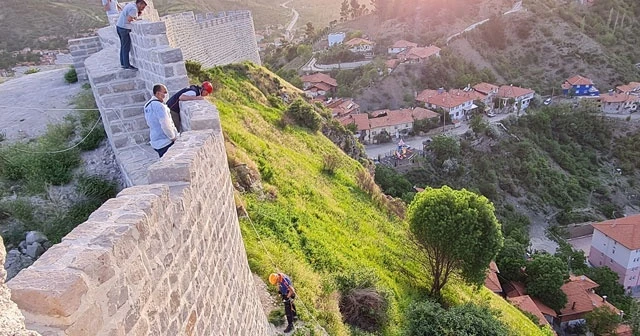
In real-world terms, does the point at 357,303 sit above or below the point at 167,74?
below

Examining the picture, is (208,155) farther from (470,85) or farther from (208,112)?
(470,85)

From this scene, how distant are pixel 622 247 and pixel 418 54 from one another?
3362 centimetres

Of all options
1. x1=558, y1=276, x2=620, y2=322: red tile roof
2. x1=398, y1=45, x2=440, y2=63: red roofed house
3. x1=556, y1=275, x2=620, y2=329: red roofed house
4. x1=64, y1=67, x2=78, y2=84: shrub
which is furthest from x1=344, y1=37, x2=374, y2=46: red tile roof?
x1=64, y1=67, x2=78, y2=84: shrub

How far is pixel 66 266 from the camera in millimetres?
2111

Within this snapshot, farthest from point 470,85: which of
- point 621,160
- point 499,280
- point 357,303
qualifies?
point 357,303

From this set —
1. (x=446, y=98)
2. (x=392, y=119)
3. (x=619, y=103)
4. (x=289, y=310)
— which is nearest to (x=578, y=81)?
(x=619, y=103)

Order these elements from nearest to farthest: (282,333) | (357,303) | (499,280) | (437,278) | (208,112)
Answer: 1. (208,112)
2. (282,333)
3. (357,303)
4. (437,278)
5. (499,280)

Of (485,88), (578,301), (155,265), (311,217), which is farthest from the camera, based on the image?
(485,88)

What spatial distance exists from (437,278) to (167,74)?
33.0 ft

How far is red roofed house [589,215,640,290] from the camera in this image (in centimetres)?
3188

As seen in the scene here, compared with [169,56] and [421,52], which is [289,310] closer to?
[169,56]

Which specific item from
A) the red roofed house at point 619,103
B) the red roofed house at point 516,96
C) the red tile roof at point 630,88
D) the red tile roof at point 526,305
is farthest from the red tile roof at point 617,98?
the red tile roof at point 526,305

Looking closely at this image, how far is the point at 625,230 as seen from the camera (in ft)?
107

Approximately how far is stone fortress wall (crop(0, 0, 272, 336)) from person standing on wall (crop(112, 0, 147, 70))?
2.87 meters
